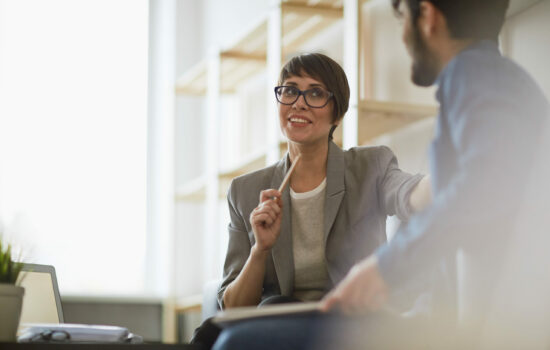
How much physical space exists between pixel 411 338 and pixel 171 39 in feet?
13.6

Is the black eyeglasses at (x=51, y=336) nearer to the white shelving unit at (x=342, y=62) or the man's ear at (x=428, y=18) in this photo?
the man's ear at (x=428, y=18)

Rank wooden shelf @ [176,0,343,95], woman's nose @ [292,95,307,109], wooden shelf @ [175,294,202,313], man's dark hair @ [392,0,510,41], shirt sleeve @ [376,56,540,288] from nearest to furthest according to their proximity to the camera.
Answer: shirt sleeve @ [376,56,540,288]
man's dark hair @ [392,0,510,41]
woman's nose @ [292,95,307,109]
wooden shelf @ [176,0,343,95]
wooden shelf @ [175,294,202,313]

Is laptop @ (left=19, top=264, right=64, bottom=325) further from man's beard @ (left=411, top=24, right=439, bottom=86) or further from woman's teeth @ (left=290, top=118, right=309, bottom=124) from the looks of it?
man's beard @ (left=411, top=24, right=439, bottom=86)

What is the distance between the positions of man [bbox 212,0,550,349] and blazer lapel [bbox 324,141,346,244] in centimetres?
69

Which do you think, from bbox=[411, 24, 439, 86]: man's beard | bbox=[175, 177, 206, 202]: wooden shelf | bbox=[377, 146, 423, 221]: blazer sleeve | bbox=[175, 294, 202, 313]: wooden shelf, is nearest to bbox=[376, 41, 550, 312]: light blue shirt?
bbox=[411, 24, 439, 86]: man's beard

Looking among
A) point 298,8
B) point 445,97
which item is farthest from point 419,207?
point 298,8

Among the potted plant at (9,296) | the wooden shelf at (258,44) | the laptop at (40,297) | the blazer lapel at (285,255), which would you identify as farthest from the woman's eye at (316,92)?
the wooden shelf at (258,44)

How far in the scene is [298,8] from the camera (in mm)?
3307

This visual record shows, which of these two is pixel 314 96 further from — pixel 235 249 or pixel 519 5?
pixel 519 5

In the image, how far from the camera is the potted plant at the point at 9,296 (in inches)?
57.6

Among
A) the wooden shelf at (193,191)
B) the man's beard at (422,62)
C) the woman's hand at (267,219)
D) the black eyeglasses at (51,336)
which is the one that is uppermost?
the man's beard at (422,62)

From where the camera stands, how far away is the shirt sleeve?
100cm

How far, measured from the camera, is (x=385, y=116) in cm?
283

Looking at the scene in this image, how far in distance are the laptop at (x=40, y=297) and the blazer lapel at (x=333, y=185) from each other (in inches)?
35.1
